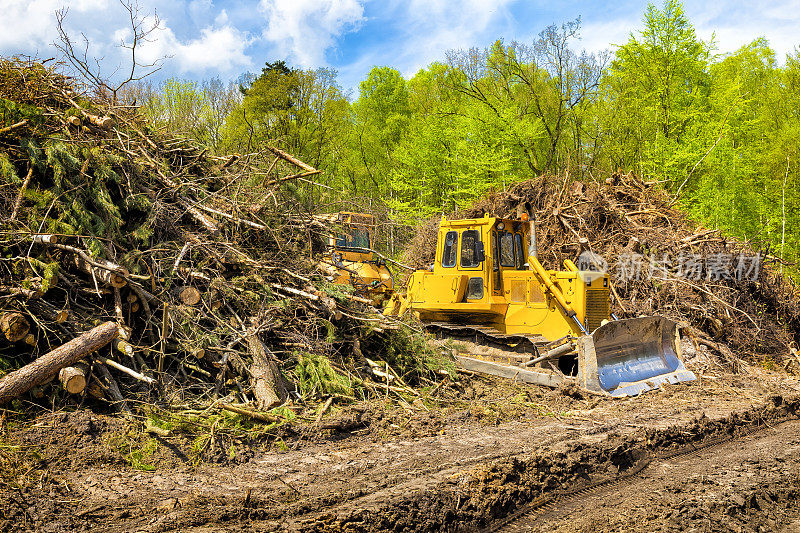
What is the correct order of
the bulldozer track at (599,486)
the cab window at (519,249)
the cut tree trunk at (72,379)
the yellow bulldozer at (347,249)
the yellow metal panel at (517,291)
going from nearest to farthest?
the bulldozer track at (599,486)
the cut tree trunk at (72,379)
the yellow bulldozer at (347,249)
the yellow metal panel at (517,291)
the cab window at (519,249)

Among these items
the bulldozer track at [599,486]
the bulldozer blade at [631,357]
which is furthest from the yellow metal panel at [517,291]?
the bulldozer track at [599,486]

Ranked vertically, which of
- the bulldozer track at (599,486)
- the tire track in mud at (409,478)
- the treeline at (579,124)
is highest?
the treeline at (579,124)

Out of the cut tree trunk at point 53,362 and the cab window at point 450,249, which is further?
the cab window at point 450,249

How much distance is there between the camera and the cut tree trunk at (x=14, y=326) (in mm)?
5188

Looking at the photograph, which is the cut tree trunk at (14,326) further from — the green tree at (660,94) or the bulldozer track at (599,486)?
the green tree at (660,94)

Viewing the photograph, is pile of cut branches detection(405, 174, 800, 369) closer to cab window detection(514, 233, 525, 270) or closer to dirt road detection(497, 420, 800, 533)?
cab window detection(514, 233, 525, 270)

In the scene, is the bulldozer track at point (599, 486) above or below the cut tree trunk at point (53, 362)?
below

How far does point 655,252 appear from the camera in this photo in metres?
11.8

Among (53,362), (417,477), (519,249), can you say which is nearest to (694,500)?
(417,477)

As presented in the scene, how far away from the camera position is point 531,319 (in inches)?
366

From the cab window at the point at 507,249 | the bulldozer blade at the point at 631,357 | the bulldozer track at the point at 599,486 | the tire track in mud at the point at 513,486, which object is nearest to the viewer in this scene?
the tire track in mud at the point at 513,486

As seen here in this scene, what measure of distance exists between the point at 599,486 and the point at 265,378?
345 centimetres

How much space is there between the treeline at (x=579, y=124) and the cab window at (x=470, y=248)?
9.33 meters

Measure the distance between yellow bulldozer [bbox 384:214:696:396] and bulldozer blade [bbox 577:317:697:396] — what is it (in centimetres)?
1
